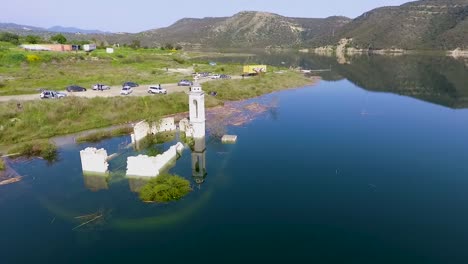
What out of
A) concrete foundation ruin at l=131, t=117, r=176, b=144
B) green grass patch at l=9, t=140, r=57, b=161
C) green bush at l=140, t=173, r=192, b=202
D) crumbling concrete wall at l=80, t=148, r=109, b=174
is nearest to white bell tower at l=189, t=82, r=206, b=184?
concrete foundation ruin at l=131, t=117, r=176, b=144

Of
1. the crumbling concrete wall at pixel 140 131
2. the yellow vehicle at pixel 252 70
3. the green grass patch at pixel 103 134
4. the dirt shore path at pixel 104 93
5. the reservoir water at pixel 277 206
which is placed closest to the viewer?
the reservoir water at pixel 277 206

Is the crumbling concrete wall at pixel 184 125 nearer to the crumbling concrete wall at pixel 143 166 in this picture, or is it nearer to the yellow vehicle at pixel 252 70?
the crumbling concrete wall at pixel 143 166

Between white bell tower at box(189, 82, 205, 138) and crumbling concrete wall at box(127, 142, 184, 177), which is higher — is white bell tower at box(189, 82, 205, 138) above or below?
above

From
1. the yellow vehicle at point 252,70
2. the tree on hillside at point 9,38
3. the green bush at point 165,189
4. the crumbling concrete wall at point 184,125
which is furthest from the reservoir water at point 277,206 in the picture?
the tree on hillside at point 9,38

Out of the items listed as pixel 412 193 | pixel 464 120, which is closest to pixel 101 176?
pixel 412 193

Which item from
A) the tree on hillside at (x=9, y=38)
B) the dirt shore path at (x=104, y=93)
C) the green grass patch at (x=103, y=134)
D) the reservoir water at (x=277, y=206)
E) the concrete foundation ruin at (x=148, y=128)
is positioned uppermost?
the tree on hillside at (x=9, y=38)

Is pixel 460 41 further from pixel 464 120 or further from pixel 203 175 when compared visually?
pixel 203 175

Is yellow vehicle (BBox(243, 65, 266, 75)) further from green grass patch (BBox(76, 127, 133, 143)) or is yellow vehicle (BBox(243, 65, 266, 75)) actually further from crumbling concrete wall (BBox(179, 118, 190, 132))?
green grass patch (BBox(76, 127, 133, 143))
